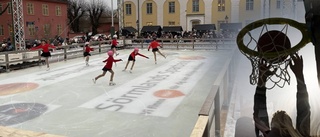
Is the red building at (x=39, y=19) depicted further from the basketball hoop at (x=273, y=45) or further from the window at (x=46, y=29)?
the basketball hoop at (x=273, y=45)

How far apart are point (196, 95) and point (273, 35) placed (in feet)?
18.2

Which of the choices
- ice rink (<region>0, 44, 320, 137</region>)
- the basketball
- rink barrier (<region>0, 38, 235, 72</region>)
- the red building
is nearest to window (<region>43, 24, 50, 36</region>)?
the red building

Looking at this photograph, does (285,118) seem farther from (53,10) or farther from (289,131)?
(53,10)

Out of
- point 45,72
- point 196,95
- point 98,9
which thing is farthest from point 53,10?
point 196,95

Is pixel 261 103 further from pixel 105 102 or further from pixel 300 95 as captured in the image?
pixel 105 102

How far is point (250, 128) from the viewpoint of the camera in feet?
9.09

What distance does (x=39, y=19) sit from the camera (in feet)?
118

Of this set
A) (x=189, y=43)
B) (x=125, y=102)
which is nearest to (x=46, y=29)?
(x=189, y=43)

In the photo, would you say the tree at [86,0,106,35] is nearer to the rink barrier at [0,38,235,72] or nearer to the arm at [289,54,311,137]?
the rink barrier at [0,38,235,72]

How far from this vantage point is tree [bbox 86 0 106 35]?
56463 millimetres

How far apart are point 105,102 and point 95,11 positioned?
182ft

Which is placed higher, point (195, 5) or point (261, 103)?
point (195, 5)

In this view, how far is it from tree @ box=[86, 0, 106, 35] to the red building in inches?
609

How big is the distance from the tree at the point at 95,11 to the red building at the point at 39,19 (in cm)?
1548
